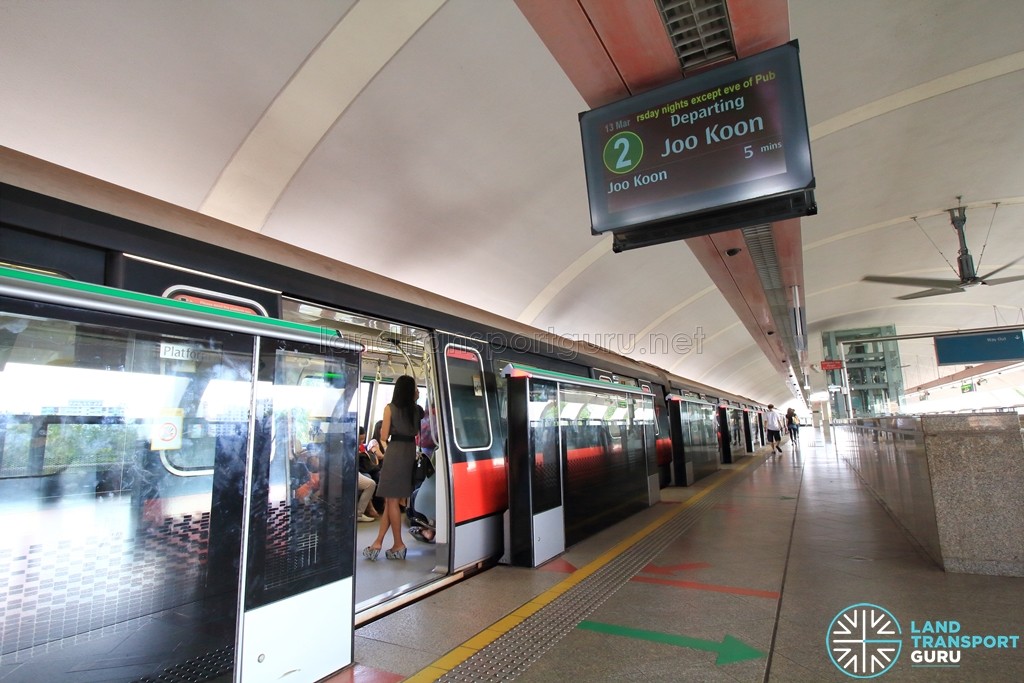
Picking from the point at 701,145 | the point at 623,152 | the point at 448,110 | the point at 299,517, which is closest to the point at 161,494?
the point at 299,517

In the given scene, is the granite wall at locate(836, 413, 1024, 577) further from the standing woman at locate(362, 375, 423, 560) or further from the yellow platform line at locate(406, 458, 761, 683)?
the standing woman at locate(362, 375, 423, 560)

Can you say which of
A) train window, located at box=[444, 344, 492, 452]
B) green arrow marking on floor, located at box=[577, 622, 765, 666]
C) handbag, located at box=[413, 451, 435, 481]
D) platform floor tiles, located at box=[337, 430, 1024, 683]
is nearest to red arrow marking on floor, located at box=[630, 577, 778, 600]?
platform floor tiles, located at box=[337, 430, 1024, 683]

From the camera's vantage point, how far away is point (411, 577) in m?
4.71

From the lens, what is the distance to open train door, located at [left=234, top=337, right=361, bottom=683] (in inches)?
101

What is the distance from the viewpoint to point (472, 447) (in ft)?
16.9

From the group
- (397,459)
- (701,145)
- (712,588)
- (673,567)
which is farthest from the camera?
(397,459)

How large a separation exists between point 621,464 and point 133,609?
6288 mm

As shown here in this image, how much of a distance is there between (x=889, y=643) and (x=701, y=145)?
3316 millimetres

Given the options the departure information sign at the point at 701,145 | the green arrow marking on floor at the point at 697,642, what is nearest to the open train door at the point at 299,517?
the green arrow marking on floor at the point at 697,642

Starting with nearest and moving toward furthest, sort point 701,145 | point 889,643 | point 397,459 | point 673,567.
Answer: point 889,643
point 701,145
point 673,567
point 397,459

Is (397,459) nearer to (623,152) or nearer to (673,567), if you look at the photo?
(673,567)

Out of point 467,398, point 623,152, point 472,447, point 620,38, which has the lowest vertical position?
point 472,447

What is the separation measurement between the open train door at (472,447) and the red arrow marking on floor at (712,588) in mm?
1475

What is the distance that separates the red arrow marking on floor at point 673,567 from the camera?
486 cm
